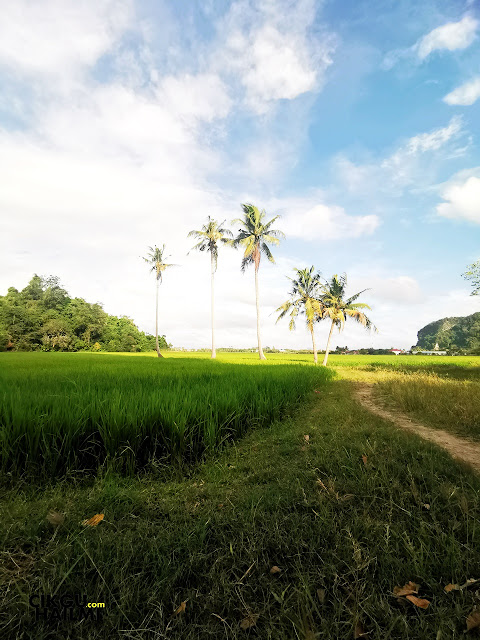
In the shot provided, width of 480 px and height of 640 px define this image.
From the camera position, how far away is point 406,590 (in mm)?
1653

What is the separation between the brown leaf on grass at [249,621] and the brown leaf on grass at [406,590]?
798 millimetres

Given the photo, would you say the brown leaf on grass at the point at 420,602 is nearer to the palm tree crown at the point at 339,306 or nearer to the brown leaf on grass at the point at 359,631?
the brown leaf on grass at the point at 359,631

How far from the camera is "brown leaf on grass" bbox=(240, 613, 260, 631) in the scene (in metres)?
1.48

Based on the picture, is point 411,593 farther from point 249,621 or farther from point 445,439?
point 445,439

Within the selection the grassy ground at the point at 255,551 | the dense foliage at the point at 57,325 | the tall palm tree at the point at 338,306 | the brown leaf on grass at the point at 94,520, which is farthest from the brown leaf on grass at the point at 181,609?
the dense foliage at the point at 57,325

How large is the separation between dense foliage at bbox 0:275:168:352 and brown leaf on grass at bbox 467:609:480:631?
53.3m

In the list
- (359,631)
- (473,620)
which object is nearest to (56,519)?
(359,631)

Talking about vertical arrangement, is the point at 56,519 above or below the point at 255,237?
below

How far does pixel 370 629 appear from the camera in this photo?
1.49 meters

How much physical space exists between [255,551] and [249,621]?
18.9 inches

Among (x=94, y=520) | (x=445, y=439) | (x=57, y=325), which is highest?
(x=57, y=325)

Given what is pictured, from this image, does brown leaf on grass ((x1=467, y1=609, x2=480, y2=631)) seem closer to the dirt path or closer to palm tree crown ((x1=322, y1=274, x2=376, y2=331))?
the dirt path

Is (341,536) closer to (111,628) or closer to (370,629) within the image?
(370,629)

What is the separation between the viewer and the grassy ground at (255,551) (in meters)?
1.51
